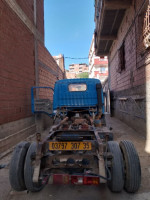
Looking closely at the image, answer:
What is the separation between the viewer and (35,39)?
9.11 metres

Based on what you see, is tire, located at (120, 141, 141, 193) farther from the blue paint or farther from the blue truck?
the blue paint

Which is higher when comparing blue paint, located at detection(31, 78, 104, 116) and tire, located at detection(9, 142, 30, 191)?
blue paint, located at detection(31, 78, 104, 116)

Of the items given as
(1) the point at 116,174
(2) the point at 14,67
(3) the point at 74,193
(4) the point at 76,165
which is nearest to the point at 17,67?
(2) the point at 14,67

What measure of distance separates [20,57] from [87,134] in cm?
526

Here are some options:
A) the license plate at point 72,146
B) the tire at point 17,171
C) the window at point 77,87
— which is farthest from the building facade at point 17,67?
the license plate at point 72,146

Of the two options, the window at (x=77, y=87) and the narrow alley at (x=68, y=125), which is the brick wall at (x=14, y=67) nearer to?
the narrow alley at (x=68, y=125)

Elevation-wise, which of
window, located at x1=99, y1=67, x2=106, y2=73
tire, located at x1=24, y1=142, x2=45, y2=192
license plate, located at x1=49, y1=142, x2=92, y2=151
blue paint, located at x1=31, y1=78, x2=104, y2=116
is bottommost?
tire, located at x1=24, y1=142, x2=45, y2=192

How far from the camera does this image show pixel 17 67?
6738 millimetres

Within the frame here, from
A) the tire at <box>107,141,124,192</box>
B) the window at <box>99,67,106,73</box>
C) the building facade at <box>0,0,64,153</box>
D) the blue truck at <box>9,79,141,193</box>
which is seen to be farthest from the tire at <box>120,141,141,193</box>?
the window at <box>99,67,106,73</box>

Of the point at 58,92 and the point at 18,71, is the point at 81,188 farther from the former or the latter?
the point at 18,71

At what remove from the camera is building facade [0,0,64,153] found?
5.61 m

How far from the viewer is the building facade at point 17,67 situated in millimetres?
5613

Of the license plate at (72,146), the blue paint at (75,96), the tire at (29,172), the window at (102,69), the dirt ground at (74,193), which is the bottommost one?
the dirt ground at (74,193)

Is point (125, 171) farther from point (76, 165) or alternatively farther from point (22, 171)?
point (22, 171)
